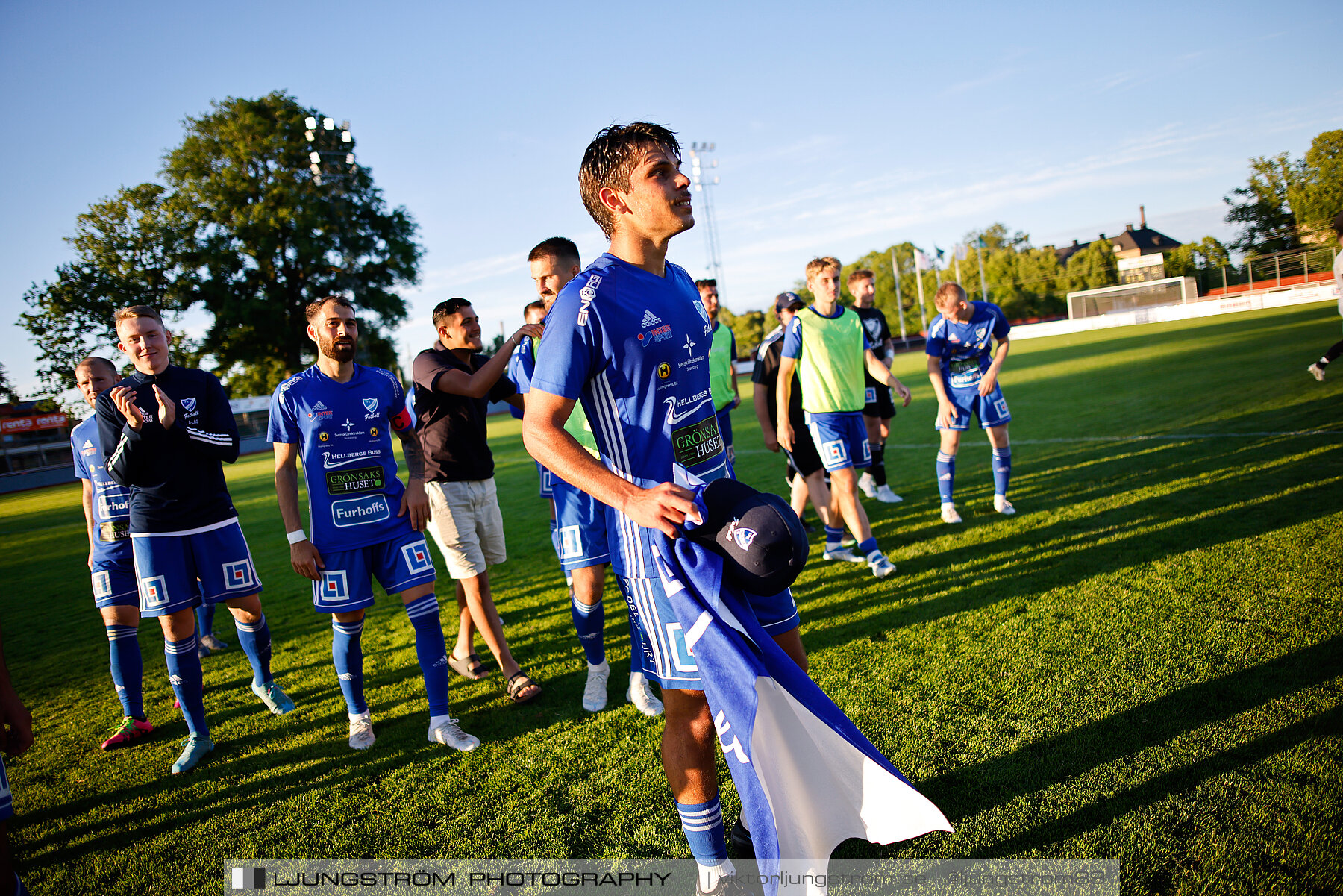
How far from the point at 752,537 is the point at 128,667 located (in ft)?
14.4

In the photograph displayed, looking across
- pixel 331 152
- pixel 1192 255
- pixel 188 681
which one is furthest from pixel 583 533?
pixel 1192 255

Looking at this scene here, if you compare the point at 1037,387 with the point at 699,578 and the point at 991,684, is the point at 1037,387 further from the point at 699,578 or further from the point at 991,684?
the point at 699,578

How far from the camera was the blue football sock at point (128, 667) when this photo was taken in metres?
4.31

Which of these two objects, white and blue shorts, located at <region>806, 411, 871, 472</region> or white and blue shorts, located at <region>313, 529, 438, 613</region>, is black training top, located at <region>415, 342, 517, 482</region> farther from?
white and blue shorts, located at <region>806, 411, 871, 472</region>

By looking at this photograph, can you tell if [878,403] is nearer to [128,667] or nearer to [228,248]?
[128,667]

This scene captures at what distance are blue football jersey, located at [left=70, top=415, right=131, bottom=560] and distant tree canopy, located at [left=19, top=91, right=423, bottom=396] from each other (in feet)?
109

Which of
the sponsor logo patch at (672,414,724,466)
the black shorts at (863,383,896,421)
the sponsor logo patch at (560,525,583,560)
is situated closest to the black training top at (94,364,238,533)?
the sponsor logo patch at (560,525,583,560)

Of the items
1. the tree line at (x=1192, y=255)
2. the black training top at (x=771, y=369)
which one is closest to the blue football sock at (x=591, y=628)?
the black training top at (x=771, y=369)

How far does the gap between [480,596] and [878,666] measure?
2.40m

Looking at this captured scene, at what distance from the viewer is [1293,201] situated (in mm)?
53781

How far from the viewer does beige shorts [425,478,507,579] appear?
4.34 m

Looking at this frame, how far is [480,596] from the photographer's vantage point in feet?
A: 14.5

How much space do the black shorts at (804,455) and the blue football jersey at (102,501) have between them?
4.81 metres

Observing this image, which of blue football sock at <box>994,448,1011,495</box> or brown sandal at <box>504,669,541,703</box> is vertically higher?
blue football sock at <box>994,448,1011,495</box>
